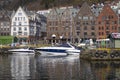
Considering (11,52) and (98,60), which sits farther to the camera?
(11,52)

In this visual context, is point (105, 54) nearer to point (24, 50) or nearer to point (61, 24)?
point (24, 50)

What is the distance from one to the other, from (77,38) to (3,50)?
1440 inches

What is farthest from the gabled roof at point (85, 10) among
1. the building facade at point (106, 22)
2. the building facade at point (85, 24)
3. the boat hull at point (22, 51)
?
the boat hull at point (22, 51)

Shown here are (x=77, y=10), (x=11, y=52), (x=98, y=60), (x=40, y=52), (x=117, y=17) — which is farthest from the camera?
(x=77, y=10)

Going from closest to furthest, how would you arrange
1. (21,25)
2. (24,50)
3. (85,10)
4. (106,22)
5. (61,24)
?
(24,50), (106,22), (85,10), (61,24), (21,25)

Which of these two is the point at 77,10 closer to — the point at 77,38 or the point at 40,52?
the point at 77,38

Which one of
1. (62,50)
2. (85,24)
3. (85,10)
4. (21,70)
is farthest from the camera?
(85,24)

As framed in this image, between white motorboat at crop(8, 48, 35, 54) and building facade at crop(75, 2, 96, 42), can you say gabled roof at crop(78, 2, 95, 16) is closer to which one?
building facade at crop(75, 2, 96, 42)

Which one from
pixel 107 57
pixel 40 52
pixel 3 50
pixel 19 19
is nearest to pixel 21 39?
pixel 19 19

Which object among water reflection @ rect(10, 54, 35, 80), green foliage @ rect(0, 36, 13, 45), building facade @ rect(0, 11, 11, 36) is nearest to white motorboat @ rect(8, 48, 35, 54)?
green foliage @ rect(0, 36, 13, 45)

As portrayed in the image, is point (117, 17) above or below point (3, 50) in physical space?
above

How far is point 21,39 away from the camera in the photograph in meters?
157

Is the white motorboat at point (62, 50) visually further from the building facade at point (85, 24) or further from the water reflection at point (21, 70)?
the building facade at point (85, 24)

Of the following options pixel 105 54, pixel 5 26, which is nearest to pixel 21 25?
pixel 5 26
